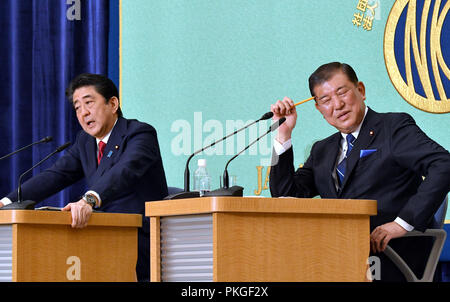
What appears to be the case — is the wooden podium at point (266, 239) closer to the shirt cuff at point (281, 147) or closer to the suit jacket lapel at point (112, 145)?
the shirt cuff at point (281, 147)

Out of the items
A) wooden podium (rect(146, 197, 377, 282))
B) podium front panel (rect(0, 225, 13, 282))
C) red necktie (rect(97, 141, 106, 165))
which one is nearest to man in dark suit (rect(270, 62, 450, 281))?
wooden podium (rect(146, 197, 377, 282))

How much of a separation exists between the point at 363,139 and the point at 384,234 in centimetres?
54

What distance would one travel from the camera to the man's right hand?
292 cm

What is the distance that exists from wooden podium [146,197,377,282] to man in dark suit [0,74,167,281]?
2.78ft

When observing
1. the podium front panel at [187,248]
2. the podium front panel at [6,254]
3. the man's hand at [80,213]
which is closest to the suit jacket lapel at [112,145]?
the man's hand at [80,213]

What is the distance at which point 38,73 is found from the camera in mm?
4594

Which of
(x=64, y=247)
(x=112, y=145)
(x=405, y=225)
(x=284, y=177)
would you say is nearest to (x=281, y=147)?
(x=284, y=177)

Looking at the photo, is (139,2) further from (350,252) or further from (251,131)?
(350,252)

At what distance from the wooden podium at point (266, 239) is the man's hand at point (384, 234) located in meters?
0.28

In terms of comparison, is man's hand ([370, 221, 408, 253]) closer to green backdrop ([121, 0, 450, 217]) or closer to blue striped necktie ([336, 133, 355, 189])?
blue striped necktie ([336, 133, 355, 189])

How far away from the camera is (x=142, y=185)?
10.8ft

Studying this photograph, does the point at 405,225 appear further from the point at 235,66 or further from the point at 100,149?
the point at 235,66
